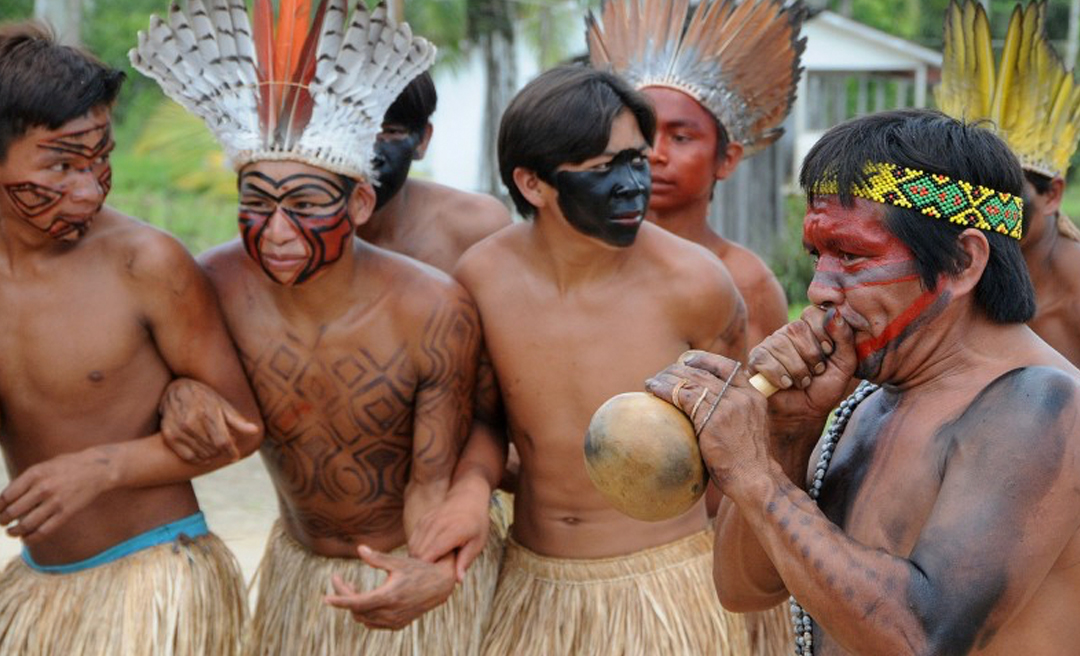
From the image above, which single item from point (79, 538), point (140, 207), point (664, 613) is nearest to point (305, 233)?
point (79, 538)

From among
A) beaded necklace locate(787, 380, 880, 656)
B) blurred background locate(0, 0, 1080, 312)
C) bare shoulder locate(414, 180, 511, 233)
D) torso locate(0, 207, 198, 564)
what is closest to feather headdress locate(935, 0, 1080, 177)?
bare shoulder locate(414, 180, 511, 233)

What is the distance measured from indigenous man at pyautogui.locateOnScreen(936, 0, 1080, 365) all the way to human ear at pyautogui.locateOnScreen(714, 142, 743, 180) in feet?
2.57

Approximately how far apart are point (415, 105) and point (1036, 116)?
6.36 ft

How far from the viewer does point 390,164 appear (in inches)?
170

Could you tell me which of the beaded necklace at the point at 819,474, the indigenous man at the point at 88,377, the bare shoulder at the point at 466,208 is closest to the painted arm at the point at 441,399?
the indigenous man at the point at 88,377

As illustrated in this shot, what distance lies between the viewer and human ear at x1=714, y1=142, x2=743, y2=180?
4754 mm

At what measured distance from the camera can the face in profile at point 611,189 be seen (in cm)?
363

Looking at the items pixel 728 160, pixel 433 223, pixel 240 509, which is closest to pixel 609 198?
pixel 433 223

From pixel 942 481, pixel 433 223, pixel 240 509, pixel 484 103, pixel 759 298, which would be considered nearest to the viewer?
pixel 942 481

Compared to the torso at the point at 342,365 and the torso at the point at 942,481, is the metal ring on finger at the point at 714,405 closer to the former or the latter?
the torso at the point at 942,481

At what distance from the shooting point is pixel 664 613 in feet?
12.3

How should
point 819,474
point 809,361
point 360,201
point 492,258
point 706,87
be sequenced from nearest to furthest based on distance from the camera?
1. point 809,361
2. point 819,474
3. point 360,201
4. point 492,258
5. point 706,87

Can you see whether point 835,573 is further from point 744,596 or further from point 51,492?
point 51,492

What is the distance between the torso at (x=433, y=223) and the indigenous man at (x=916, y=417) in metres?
2.25
